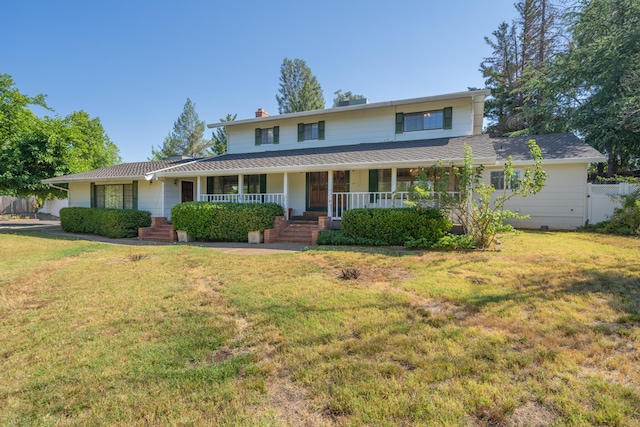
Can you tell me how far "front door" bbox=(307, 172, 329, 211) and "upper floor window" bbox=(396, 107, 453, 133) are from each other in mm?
3931

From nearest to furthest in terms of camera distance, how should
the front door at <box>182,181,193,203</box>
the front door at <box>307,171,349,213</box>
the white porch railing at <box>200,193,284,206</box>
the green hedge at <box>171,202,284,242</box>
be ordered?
the green hedge at <box>171,202,284,242</box> < the white porch railing at <box>200,193,284,206</box> < the front door at <box>307,171,349,213</box> < the front door at <box>182,181,193,203</box>

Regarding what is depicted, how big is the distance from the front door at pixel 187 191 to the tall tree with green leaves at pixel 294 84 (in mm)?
20703

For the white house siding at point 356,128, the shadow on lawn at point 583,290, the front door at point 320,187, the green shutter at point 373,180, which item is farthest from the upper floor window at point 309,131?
the shadow on lawn at point 583,290

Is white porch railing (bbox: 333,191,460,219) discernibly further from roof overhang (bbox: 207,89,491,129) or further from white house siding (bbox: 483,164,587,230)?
white house siding (bbox: 483,164,587,230)

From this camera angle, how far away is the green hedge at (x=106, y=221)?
12.9 meters

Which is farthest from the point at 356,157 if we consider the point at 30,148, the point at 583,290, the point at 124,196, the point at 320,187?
the point at 30,148

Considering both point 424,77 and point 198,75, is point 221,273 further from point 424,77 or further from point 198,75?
point 198,75

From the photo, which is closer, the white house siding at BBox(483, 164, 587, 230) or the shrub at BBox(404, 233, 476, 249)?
the shrub at BBox(404, 233, 476, 249)

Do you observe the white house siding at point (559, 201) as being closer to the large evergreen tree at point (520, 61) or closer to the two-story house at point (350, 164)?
the two-story house at point (350, 164)

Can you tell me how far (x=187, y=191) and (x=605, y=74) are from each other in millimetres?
22636

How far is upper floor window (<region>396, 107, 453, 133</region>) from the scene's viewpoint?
39.9ft

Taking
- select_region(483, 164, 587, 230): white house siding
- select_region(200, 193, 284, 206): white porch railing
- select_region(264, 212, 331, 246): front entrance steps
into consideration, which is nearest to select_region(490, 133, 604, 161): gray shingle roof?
select_region(483, 164, 587, 230): white house siding

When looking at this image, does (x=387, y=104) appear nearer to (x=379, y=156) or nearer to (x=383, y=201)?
(x=379, y=156)

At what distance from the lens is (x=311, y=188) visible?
13.2 m
